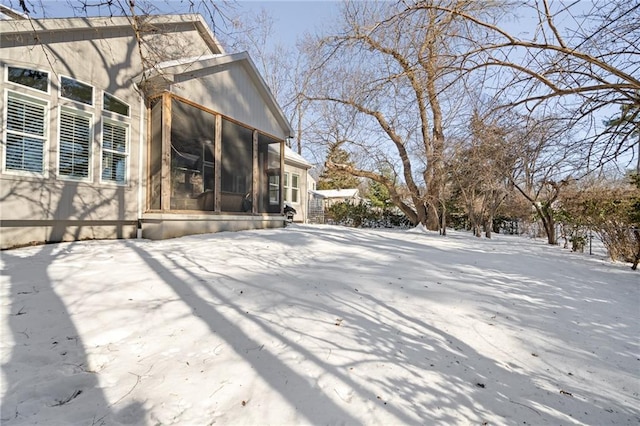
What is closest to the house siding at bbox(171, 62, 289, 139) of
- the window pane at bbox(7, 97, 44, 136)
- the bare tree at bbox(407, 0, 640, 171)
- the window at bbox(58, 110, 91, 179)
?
the window at bbox(58, 110, 91, 179)

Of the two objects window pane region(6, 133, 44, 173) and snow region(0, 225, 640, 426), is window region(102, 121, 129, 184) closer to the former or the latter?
window pane region(6, 133, 44, 173)

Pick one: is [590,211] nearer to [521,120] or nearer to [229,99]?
[521,120]

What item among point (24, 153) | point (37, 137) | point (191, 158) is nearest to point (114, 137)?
point (37, 137)

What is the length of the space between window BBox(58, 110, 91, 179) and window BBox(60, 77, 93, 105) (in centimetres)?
29

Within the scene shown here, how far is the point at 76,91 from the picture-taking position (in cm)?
573

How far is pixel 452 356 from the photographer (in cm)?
236

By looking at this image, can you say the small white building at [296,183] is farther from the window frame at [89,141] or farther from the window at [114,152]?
the window frame at [89,141]

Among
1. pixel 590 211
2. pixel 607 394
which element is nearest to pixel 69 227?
pixel 607 394

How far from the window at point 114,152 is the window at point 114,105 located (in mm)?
288

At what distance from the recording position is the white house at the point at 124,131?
5.09m

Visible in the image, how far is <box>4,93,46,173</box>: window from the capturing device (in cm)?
498

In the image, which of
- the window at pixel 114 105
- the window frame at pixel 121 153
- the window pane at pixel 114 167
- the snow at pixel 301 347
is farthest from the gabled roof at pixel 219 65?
the snow at pixel 301 347

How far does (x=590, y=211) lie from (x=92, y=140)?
11592mm

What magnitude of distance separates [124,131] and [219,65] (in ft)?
9.94
